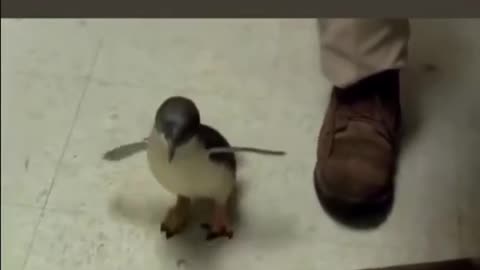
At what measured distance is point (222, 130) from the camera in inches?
45.5

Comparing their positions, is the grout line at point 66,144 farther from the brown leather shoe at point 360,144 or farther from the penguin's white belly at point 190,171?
the brown leather shoe at point 360,144

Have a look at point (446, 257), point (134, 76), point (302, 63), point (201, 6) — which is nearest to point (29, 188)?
point (134, 76)

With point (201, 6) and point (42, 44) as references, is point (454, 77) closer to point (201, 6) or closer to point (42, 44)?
point (42, 44)

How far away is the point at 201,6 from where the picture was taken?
49 cm

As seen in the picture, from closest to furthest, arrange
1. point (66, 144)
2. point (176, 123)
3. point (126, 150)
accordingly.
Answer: point (176, 123) < point (126, 150) < point (66, 144)

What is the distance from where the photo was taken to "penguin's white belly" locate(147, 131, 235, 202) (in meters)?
0.90

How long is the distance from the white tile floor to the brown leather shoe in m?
0.04

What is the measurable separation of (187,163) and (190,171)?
0.02 metres

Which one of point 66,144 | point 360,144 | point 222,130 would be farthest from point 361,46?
point 66,144

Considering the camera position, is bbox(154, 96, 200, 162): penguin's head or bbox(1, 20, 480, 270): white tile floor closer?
bbox(154, 96, 200, 162): penguin's head

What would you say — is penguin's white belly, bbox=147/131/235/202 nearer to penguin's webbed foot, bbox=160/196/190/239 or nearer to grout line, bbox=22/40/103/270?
penguin's webbed foot, bbox=160/196/190/239

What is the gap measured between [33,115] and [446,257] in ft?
1.86

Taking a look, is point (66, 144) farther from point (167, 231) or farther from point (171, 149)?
point (171, 149)

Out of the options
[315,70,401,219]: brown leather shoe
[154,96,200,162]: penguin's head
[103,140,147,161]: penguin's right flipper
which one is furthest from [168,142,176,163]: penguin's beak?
[315,70,401,219]: brown leather shoe
